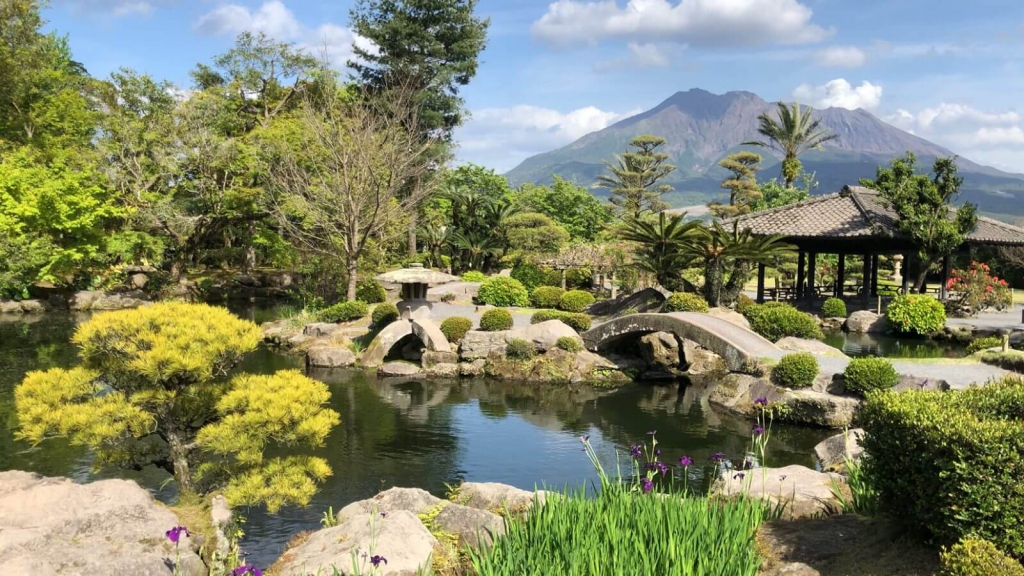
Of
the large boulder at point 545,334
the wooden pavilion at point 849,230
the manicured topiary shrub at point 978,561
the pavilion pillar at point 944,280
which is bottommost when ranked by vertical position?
the large boulder at point 545,334

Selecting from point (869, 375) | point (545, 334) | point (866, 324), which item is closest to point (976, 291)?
point (866, 324)

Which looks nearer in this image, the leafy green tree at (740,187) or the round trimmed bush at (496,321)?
the round trimmed bush at (496,321)

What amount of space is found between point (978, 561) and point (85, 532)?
775cm

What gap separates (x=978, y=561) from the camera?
4.84m

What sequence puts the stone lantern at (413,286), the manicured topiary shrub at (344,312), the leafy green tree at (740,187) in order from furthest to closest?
the leafy green tree at (740,187), the manicured topiary shrub at (344,312), the stone lantern at (413,286)

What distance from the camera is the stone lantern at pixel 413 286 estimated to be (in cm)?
2430

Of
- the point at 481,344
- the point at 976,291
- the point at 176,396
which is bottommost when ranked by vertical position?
the point at 481,344

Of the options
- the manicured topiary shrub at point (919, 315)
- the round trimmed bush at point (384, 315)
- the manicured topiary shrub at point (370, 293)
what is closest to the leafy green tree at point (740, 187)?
the manicured topiary shrub at point (919, 315)

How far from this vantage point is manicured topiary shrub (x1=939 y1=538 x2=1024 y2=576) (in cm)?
480

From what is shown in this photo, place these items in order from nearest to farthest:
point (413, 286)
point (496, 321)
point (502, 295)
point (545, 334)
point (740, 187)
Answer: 1. point (545, 334)
2. point (496, 321)
3. point (413, 286)
4. point (502, 295)
5. point (740, 187)

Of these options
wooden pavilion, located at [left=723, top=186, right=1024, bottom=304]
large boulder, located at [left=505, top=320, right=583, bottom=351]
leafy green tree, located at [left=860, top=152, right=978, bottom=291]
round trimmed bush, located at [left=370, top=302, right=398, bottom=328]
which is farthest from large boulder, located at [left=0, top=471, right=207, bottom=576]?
leafy green tree, located at [left=860, top=152, right=978, bottom=291]

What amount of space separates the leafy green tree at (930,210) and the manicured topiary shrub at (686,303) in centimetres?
1131

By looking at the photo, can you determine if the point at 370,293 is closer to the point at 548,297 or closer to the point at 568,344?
the point at 548,297

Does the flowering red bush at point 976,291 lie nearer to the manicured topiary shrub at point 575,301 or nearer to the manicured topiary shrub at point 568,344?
the manicured topiary shrub at point 575,301
